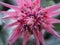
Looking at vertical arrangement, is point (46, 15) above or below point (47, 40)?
above

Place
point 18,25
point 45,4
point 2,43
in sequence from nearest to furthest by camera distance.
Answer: point 18,25, point 2,43, point 45,4

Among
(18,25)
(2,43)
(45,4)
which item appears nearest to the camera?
(18,25)

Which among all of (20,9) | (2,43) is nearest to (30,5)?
(20,9)

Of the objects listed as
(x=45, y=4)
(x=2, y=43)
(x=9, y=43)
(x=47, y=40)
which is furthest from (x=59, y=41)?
(x=9, y=43)

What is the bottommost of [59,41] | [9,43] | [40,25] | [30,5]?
[59,41]

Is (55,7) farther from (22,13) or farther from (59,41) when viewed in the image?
(59,41)

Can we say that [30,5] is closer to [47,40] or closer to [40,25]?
[40,25]

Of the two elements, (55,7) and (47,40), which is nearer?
(55,7)
